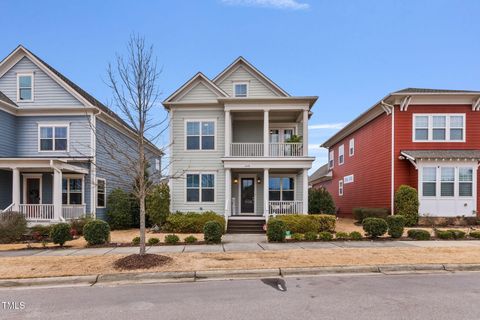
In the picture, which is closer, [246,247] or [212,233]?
[246,247]

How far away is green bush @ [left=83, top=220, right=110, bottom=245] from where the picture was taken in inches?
438

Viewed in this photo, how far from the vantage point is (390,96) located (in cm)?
1741

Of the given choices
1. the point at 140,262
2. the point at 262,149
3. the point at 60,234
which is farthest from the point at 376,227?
the point at 60,234

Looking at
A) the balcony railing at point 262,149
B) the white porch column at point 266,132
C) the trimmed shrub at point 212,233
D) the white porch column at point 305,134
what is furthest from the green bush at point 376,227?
the white porch column at point 266,132

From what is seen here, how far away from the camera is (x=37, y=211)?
16.4 metres

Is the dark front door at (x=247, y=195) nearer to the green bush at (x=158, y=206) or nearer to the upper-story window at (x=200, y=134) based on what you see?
the upper-story window at (x=200, y=134)

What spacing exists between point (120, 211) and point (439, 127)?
19059 mm

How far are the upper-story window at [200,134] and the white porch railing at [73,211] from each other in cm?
695

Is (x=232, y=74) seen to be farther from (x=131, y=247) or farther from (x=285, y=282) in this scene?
(x=285, y=282)

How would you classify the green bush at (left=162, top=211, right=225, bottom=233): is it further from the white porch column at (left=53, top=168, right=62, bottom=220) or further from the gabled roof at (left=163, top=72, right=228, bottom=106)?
the gabled roof at (left=163, top=72, right=228, bottom=106)

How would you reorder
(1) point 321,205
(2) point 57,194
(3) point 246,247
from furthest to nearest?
(1) point 321,205
(2) point 57,194
(3) point 246,247

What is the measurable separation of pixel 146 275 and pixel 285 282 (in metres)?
3.20

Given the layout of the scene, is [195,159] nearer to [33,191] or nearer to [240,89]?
[240,89]


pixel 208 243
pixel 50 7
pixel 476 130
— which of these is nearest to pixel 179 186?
pixel 208 243
